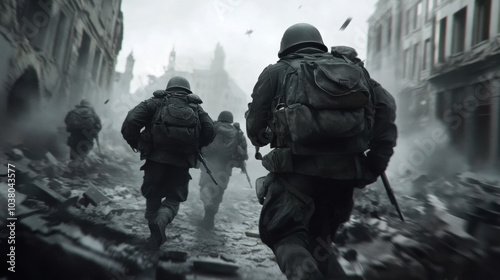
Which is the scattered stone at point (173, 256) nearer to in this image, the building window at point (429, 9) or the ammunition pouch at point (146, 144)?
the ammunition pouch at point (146, 144)

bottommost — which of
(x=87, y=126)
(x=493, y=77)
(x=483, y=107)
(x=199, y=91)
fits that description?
(x=87, y=126)

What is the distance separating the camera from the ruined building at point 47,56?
233 inches

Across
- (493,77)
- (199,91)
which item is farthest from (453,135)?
(199,91)

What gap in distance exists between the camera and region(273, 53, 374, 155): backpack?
152 centimetres

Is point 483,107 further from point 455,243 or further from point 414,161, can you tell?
point 455,243

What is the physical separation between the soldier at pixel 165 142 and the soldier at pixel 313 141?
4.40 feet

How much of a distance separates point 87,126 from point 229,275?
579cm

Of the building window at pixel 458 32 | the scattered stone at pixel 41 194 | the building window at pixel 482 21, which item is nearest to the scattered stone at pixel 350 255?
the scattered stone at pixel 41 194

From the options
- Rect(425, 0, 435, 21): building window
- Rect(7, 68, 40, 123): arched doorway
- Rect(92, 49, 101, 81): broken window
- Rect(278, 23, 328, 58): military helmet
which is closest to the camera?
Rect(278, 23, 328, 58): military helmet

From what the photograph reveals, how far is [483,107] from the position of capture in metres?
8.39

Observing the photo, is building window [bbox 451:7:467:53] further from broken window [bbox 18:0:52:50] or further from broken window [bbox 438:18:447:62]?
broken window [bbox 18:0:52:50]

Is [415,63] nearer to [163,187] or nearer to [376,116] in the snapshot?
[376,116]

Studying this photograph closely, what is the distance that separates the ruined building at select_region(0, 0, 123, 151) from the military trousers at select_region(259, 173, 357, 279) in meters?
6.77

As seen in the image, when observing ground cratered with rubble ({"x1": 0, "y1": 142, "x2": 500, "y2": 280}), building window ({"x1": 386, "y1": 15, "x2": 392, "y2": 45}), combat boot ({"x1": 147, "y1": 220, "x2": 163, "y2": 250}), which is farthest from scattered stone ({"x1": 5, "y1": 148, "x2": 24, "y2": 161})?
building window ({"x1": 386, "y1": 15, "x2": 392, "y2": 45})
